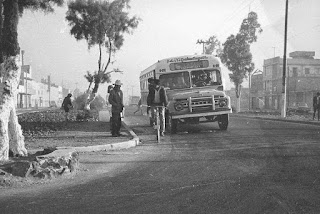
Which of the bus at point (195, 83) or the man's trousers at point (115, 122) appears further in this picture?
the bus at point (195, 83)

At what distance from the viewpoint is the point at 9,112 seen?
7133 mm

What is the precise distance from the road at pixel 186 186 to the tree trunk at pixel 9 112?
4.87 feet

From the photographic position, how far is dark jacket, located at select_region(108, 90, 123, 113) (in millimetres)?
12406

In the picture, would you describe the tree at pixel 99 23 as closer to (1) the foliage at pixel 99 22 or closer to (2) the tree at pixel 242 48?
(1) the foliage at pixel 99 22

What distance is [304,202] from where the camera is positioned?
405 centimetres

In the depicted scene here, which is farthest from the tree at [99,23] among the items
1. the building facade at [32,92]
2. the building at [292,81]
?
the building facade at [32,92]

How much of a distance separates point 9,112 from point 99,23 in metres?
24.9

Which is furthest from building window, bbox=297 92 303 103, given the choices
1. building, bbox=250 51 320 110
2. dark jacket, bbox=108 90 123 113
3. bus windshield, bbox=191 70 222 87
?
dark jacket, bbox=108 90 123 113

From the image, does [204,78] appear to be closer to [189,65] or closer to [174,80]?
[189,65]

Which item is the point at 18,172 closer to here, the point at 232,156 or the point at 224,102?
the point at 232,156

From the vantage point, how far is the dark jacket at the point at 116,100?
40.7 feet

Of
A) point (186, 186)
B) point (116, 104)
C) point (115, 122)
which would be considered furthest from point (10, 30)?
point (115, 122)

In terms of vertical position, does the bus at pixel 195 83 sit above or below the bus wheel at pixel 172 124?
above

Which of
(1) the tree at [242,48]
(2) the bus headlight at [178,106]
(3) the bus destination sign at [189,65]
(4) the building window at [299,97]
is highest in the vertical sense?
(1) the tree at [242,48]
